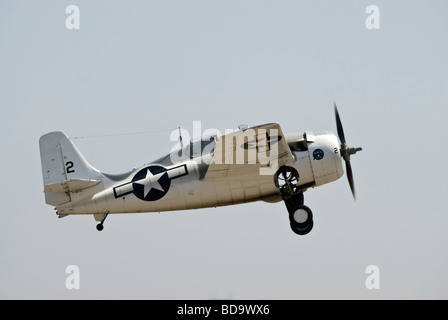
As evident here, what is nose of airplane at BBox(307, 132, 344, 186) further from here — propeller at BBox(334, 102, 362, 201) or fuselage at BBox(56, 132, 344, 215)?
propeller at BBox(334, 102, 362, 201)

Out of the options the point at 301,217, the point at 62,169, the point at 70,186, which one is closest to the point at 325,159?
the point at 301,217

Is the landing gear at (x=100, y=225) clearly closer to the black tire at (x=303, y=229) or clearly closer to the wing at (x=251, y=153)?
the wing at (x=251, y=153)

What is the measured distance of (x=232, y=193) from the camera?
19453mm

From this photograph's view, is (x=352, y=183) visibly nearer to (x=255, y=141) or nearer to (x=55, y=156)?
(x=255, y=141)

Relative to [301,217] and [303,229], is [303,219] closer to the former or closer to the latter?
[301,217]

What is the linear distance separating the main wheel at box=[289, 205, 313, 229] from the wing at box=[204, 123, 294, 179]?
1.12 metres

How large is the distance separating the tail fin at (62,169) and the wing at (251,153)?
3.02 metres

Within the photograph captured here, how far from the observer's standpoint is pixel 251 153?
18.8m

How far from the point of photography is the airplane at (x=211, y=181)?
19250 mm

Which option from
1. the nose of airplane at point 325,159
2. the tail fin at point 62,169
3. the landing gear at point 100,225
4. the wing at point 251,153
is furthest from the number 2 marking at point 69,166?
the nose of airplane at point 325,159

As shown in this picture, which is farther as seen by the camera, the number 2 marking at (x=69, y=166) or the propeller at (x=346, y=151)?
the number 2 marking at (x=69, y=166)

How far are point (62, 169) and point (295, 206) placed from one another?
566 centimetres

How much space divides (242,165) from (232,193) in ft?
2.52
